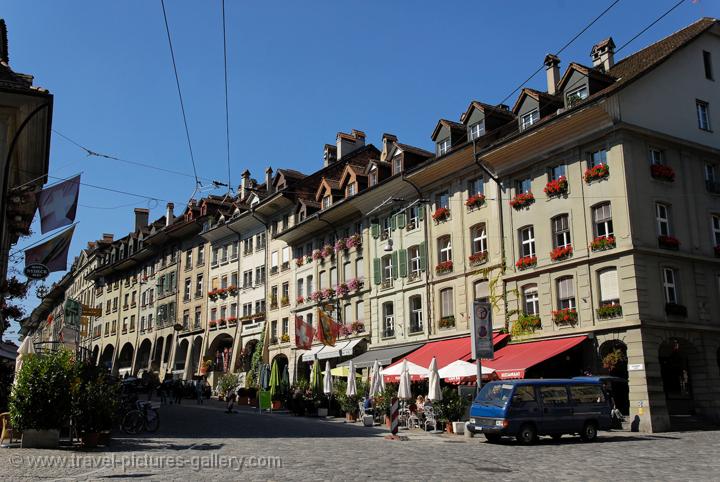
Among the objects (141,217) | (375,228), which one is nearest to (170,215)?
(141,217)

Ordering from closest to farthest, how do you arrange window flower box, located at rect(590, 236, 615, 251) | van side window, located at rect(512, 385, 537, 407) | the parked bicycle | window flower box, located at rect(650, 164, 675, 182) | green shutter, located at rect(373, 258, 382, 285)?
van side window, located at rect(512, 385, 537, 407)
the parked bicycle
window flower box, located at rect(590, 236, 615, 251)
window flower box, located at rect(650, 164, 675, 182)
green shutter, located at rect(373, 258, 382, 285)

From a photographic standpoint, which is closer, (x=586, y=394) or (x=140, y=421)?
(x=586, y=394)

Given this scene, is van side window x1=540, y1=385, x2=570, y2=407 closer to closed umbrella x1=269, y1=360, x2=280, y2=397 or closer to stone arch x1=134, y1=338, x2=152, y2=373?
closed umbrella x1=269, y1=360, x2=280, y2=397

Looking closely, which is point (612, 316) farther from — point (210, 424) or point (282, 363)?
point (282, 363)

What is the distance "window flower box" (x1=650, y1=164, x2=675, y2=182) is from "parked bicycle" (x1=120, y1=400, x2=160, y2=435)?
20.0 metres

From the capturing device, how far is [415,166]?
36906 mm

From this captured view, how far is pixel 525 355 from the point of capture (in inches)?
1080

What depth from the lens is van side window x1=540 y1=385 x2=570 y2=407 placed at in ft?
68.9

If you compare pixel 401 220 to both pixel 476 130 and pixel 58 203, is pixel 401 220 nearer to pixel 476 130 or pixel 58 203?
pixel 476 130

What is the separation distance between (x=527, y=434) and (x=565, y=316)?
841 cm

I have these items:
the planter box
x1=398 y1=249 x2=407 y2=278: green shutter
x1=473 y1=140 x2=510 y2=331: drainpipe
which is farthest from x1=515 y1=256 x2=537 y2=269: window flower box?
the planter box

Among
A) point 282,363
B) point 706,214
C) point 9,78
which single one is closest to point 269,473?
point 9,78

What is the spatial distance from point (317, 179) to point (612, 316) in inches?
1151

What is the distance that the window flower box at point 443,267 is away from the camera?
113 feet
